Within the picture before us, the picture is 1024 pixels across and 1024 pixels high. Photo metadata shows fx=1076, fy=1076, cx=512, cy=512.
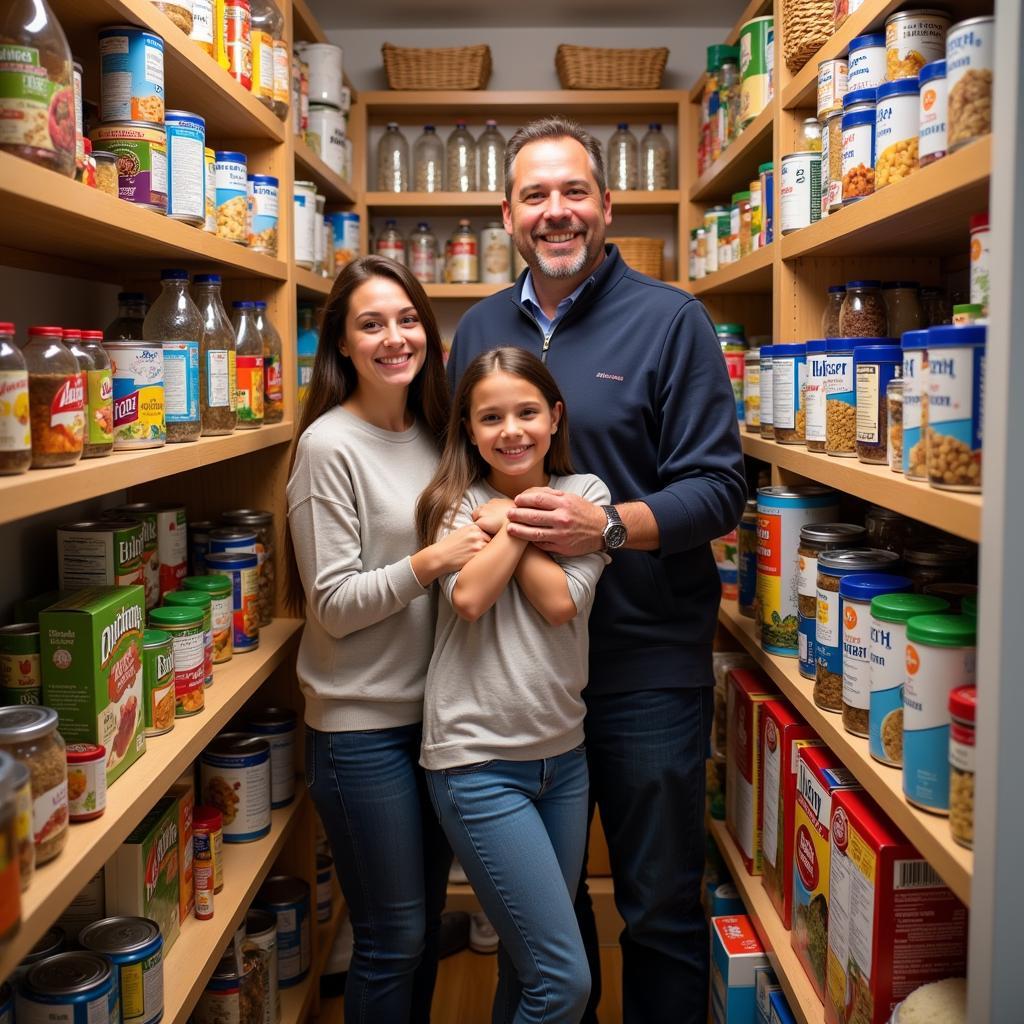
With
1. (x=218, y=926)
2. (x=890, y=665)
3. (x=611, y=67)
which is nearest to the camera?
(x=890, y=665)

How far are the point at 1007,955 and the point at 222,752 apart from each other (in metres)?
1.53

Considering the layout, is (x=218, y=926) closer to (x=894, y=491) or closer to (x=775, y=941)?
(x=775, y=941)

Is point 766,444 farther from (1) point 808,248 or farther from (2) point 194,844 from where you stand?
(2) point 194,844

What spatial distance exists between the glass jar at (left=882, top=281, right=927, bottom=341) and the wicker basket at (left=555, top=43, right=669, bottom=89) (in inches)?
73.3

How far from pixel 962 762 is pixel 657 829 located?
0.94 meters

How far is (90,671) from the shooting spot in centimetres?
139

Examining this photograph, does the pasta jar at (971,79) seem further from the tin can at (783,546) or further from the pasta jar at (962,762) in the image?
the tin can at (783,546)

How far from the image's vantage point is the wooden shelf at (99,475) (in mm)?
1095

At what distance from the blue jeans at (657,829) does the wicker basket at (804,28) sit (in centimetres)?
122

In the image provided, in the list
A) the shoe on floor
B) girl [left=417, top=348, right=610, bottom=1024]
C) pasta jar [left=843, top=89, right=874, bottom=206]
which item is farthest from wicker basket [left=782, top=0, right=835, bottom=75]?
the shoe on floor

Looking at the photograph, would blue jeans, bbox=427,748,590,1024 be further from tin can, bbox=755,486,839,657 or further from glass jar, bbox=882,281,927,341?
glass jar, bbox=882,281,927,341

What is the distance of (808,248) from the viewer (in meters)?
1.89

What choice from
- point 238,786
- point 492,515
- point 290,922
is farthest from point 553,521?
point 290,922

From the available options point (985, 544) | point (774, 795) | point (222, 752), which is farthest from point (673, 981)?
point (985, 544)
